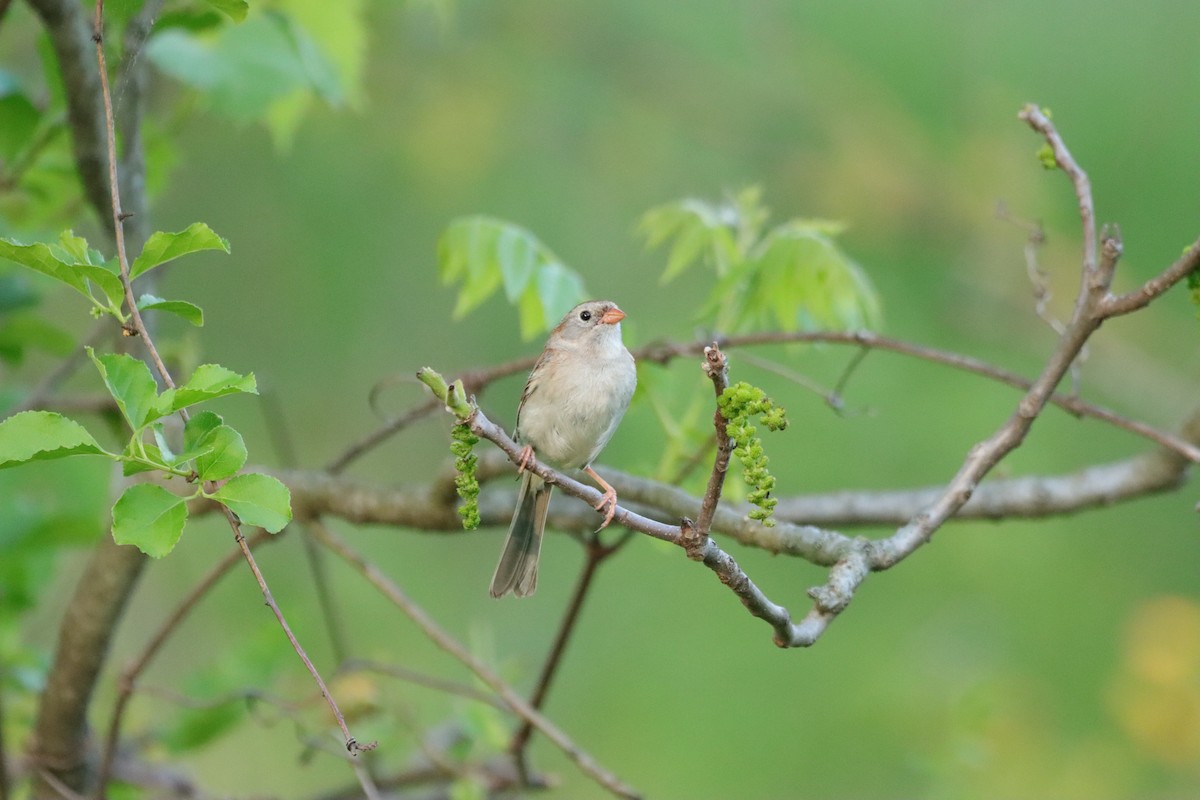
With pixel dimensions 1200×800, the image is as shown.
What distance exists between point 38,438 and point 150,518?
16 cm

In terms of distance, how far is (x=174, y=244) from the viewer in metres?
1.51

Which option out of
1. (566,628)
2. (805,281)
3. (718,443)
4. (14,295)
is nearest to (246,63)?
(14,295)

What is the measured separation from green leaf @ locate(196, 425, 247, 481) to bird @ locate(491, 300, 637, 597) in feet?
4.10

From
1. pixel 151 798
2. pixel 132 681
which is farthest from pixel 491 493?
pixel 151 798

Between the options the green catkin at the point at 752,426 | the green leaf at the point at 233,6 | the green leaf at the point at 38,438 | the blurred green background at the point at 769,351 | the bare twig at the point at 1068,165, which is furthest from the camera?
the blurred green background at the point at 769,351

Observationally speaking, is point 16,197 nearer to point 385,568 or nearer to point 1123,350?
point 385,568

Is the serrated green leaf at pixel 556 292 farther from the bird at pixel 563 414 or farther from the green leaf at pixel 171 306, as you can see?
the green leaf at pixel 171 306

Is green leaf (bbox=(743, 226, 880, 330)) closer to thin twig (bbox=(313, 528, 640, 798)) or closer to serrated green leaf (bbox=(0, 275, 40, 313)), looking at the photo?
thin twig (bbox=(313, 528, 640, 798))

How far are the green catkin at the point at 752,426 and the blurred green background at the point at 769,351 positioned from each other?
3.81 m

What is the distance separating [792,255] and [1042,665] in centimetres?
425

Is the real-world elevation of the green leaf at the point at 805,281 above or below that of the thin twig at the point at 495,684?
above

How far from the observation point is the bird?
9.12 ft

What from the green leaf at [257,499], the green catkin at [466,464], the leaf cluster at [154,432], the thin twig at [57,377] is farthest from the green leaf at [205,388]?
the thin twig at [57,377]

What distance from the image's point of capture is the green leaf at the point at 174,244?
148cm
